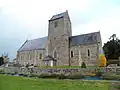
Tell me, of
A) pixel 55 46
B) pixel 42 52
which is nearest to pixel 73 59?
pixel 55 46

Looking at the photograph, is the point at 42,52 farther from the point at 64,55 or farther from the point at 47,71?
the point at 47,71

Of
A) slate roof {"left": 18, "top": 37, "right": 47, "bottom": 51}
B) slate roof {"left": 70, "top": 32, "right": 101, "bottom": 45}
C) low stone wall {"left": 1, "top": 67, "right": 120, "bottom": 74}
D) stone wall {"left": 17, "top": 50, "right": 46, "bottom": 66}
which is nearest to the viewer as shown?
low stone wall {"left": 1, "top": 67, "right": 120, "bottom": 74}

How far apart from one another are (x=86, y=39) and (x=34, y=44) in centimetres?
2325

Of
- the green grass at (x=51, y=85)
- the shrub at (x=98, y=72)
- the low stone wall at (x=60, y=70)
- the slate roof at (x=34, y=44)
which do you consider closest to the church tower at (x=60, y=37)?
the slate roof at (x=34, y=44)

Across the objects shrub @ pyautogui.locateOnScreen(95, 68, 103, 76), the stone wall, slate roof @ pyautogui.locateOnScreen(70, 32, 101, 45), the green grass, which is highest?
slate roof @ pyautogui.locateOnScreen(70, 32, 101, 45)

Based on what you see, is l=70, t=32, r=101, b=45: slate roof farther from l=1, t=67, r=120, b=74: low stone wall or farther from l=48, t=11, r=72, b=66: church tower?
l=1, t=67, r=120, b=74: low stone wall

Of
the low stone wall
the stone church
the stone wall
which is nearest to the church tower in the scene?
the stone church

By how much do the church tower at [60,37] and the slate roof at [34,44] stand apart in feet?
20.7

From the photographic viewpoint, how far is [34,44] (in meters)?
62.4

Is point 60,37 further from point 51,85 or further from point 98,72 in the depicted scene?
point 51,85

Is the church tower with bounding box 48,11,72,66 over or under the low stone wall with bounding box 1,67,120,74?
over

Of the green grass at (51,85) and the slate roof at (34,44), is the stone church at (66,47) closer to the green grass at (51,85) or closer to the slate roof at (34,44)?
the slate roof at (34,44)

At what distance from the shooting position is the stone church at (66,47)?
44406mm

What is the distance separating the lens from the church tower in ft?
159
